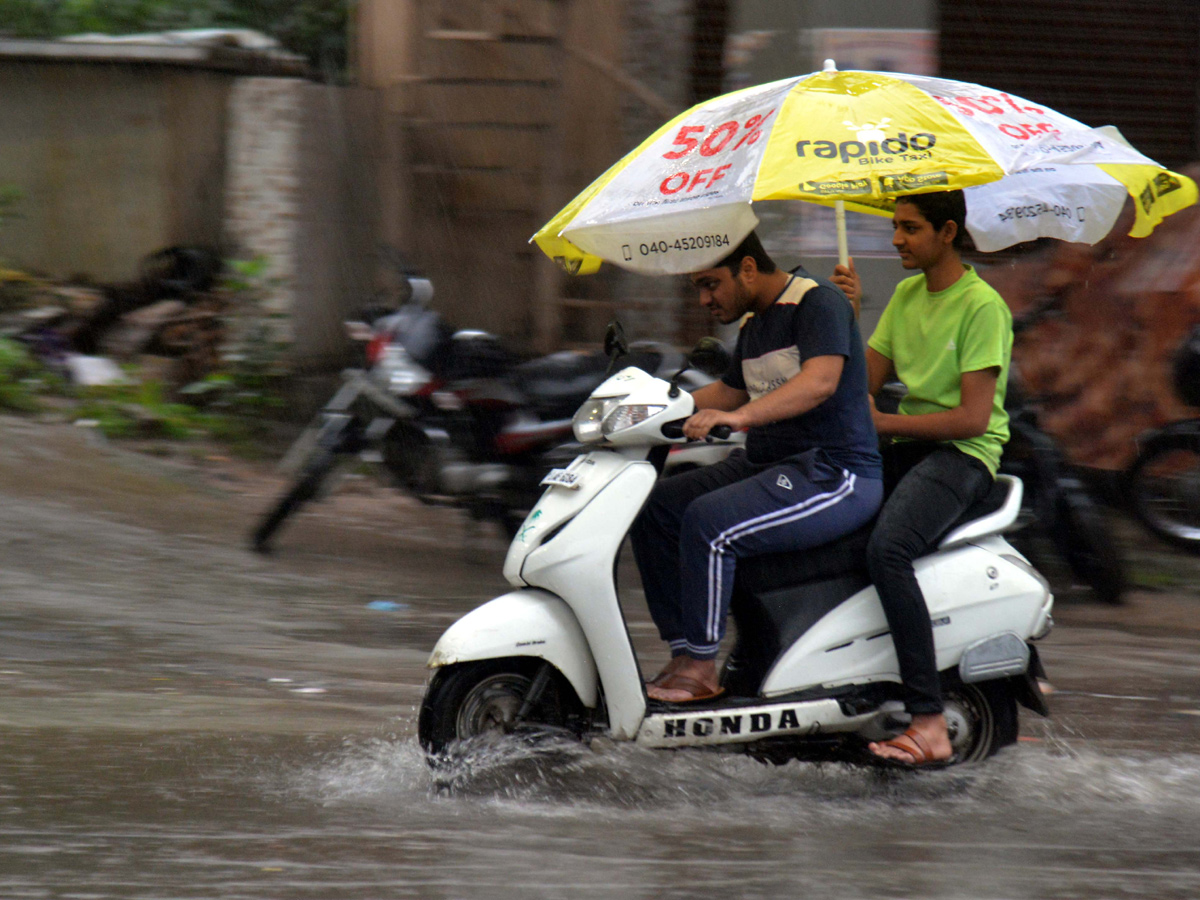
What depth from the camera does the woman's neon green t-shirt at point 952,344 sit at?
4176 mm

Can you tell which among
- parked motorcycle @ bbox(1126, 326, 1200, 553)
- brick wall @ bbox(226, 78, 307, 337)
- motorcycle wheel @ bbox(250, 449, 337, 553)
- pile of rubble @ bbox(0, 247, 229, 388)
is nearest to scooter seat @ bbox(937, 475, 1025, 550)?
parked motorcycle @ bbox(1126, 326, 1200, 553)

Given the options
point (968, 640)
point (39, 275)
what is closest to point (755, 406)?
point (968, 640)

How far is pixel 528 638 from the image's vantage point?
13.1ft

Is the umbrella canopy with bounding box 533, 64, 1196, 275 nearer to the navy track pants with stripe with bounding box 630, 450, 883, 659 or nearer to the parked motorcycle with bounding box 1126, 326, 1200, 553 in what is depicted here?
the navy track pants with stripe with bounding box 630, 450, 883, 659

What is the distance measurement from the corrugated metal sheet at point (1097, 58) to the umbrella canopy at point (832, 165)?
231 inches

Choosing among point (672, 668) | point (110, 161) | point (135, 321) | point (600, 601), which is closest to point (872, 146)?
point (600, 601)

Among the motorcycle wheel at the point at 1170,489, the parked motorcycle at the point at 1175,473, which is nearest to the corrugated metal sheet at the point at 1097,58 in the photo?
the parked motorcycle at the point at 1175,473

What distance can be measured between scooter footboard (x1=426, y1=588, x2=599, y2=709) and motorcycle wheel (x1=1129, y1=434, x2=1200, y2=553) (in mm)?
4687

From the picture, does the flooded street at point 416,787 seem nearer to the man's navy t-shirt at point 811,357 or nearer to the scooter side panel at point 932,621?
the scooter side panel at point 932,621

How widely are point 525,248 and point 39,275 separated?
384cm

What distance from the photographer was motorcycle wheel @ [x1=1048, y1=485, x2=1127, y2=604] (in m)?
6.99

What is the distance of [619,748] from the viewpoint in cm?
424

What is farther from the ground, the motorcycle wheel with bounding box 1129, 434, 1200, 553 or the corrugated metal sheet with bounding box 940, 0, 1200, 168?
the corrugated metal sheet with bounding box 940, 0, 1200, 168

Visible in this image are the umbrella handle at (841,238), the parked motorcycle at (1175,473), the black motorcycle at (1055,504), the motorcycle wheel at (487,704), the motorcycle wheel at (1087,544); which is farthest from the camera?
the parked motorcycle at (1175,473)
